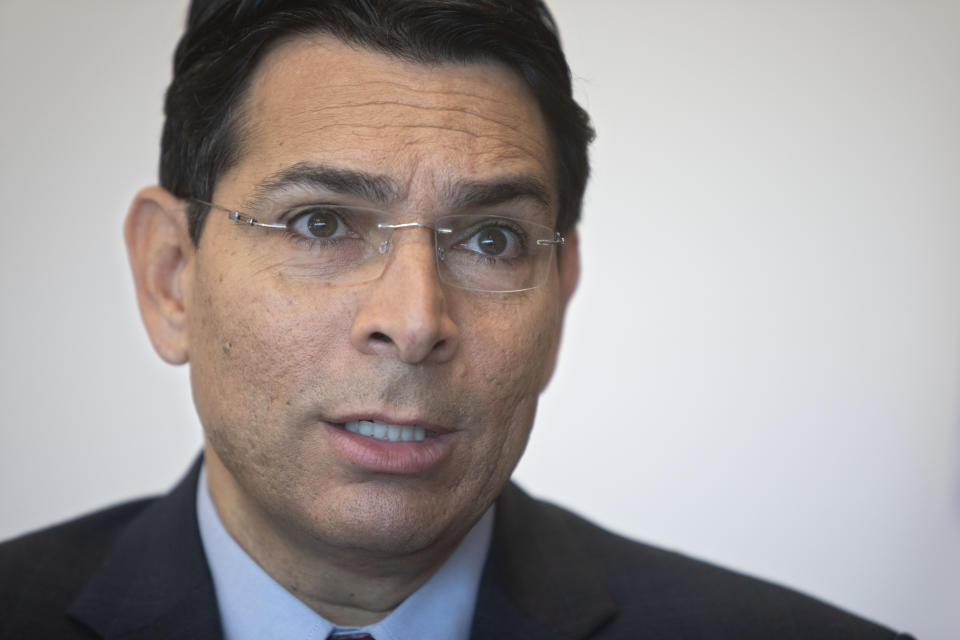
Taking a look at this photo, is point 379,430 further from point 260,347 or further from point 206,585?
point 206,585

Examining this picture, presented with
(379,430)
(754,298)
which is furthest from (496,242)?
(754,298)

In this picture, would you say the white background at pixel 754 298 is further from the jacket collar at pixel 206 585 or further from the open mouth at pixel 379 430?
the open mouth at pixel 379 430

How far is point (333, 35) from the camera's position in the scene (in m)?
2.21

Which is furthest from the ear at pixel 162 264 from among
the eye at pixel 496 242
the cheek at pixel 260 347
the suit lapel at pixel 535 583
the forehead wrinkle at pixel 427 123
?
the suit lapel at pixel 535 583

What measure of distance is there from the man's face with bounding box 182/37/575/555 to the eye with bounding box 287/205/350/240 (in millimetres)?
32

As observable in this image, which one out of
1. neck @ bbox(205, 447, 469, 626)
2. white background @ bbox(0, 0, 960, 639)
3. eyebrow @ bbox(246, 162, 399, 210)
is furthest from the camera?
white background @ bbox(0, 0, 960, 639)

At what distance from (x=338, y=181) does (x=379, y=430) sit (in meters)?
0.48

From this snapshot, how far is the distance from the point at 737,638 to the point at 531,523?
0.54 m

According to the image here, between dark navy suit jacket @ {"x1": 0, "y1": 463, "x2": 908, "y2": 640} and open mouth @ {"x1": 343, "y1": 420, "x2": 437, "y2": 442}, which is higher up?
open mouth @ {"x1": 343, "y1": 420, "x2": 437, "y2": 442}

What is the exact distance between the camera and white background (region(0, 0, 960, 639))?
3857 mm

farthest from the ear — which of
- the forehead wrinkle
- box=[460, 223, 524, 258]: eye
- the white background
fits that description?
the white background

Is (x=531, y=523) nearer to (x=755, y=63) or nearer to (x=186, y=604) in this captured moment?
(x=186, y=604)

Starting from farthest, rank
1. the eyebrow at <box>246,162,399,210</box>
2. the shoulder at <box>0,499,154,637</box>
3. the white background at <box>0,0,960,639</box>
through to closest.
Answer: the white background at <box>0,0,960,639</box>
the shoulder at <box>0,499,154,637</box>
the eyebrow at <box>246,162,399,210</box>

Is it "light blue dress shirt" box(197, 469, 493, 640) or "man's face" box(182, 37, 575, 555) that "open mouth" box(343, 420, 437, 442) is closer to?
"man's face" box(182, 37, 575, 555)
